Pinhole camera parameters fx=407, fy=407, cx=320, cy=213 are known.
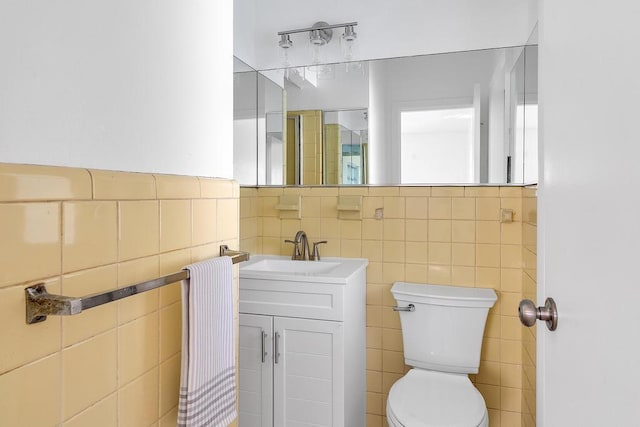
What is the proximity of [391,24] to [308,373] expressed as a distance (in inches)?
72.2

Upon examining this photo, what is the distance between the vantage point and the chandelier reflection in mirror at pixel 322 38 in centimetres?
223

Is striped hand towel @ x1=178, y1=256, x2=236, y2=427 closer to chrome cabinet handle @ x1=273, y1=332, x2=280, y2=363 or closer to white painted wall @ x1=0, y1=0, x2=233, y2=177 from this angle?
white painted wall @ x1=0, y1=0, x2=233, y2=177

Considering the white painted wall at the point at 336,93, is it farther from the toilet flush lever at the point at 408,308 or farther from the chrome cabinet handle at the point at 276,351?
the chrome cabinet handle at the point at 276,351

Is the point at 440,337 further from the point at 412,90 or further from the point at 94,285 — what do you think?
the point at 94,285

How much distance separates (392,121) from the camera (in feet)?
7.29

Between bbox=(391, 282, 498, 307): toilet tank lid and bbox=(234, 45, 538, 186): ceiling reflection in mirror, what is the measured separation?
55cm
